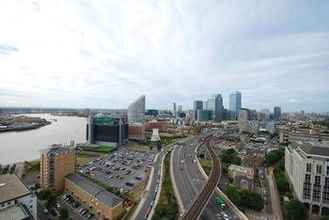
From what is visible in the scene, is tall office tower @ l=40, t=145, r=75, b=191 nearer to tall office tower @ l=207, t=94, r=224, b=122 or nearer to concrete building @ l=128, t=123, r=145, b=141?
concrete building @ l=128, t=123, r=145, b=141

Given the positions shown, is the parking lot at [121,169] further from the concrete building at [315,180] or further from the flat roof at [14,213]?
the concrete building at [315,180]

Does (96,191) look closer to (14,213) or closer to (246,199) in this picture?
(14,213)

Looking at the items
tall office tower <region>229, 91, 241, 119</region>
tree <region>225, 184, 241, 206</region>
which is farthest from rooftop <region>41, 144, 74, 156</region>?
tall office tower <region>229, 91, 241, 119</region>

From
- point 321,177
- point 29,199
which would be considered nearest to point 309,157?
point 321,177

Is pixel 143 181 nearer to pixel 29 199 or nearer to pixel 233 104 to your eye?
pixel 29 199

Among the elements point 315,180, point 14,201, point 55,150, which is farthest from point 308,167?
point 55,150

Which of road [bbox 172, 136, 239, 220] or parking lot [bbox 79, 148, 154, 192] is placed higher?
road [bbox 172, 136, 239, 220]
